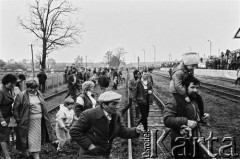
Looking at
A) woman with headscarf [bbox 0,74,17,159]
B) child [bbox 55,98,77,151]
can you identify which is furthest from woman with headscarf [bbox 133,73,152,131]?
A: woman with headscarf [bbox 0,74,17,159]

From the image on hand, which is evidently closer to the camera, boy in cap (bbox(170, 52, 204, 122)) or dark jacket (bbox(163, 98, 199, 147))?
dark jacket (bbox(163, 98, 199, 147))

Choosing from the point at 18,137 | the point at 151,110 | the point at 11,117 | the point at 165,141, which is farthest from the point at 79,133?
the point at 151,110

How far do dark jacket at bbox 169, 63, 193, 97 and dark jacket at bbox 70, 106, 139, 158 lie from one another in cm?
88

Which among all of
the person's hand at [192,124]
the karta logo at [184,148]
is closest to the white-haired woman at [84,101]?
the karta logo at [184,148]

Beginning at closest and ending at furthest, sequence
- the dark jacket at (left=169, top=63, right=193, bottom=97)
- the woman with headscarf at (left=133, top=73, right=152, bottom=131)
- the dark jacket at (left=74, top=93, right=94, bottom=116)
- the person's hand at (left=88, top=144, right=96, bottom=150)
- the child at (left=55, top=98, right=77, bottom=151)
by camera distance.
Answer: the person's hand at (left=88, top=144, right=96, bottom=150), the dark jacket at (left=169, top=63, right=193, bottom=97), the dark jacket at (left=74, top=93, right=94, bottom=116), the child at (left=55, top=98, right=77, bottom=151), the woman with headscarf at (left=133, top=73, right=152, bottom=131)

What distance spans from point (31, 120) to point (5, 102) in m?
0.62

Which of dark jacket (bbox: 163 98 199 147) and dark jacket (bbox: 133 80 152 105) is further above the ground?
dark jacket (bbox: 163 98 199 147)

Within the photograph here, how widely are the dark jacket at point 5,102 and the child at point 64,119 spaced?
146 cm

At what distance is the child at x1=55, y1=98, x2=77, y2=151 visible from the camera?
24.4ft

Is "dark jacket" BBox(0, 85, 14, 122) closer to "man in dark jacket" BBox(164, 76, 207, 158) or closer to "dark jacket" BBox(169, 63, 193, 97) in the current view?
"dark jacket" BBox(169, 63, 193, 97)

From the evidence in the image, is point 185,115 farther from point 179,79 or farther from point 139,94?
point 139,94

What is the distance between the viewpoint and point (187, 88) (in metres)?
3.87

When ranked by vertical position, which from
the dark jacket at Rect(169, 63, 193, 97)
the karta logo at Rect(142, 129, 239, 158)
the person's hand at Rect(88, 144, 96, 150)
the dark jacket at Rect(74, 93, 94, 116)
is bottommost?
the karta logo at Rect(142, 129, 239, 158)

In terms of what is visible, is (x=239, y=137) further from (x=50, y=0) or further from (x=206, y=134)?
(x=50, y=0)
